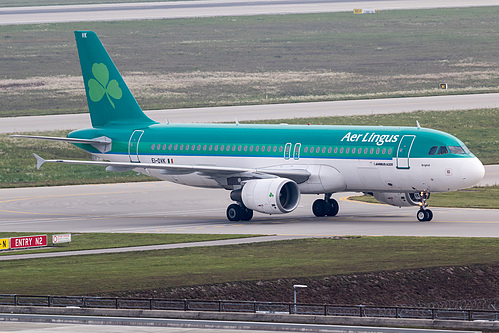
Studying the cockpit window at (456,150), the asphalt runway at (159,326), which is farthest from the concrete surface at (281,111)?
the asphalt runway at (159,326)

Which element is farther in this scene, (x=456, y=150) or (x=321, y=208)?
(x=321, y=208)

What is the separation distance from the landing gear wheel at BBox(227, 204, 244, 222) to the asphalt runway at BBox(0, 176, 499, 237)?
411mm

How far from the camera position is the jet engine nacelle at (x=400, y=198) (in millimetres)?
61844

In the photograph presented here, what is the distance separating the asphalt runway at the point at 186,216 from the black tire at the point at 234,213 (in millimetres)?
411

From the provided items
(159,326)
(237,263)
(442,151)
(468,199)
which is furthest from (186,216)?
(159,326)

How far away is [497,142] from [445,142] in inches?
1777

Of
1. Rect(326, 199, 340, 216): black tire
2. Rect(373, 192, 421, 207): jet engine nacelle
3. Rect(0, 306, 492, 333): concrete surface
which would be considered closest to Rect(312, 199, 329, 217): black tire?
Rect(326, 199, 340, 216): black tire

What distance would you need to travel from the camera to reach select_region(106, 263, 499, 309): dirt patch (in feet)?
142

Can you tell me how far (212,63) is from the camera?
508 feet

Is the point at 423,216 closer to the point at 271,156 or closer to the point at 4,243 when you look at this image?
the point at 271,156

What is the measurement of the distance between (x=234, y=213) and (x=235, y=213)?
64 millimetres

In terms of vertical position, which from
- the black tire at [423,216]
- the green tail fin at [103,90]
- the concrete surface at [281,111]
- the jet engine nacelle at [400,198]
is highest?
the concrete surface at [281,111]

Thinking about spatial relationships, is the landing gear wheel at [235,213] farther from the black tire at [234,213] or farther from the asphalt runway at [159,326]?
the asphalt runway at [159,326]

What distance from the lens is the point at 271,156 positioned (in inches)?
2473
